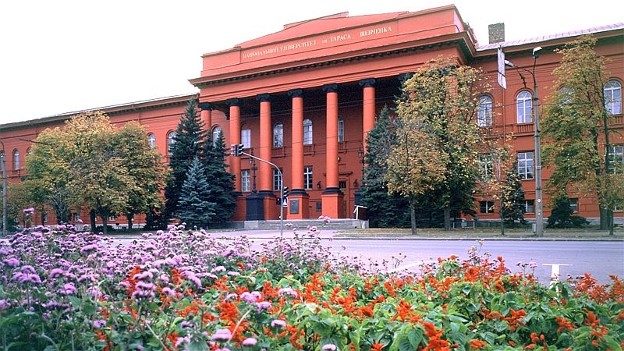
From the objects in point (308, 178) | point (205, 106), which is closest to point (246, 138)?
point (205, 106)

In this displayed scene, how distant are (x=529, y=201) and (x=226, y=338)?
136 ft

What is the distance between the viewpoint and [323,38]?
4491cm

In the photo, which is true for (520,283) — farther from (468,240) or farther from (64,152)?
(64,152)

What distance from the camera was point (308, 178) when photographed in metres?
50.2

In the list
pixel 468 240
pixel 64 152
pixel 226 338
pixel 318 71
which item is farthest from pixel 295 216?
pixel 226 338

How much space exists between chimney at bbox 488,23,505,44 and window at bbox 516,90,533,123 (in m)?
9.24

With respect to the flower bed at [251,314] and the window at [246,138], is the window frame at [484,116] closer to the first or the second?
the window at [246,138]

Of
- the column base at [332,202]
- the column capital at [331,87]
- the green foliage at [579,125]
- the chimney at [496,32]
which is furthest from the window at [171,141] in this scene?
the green foliage at [579,125]

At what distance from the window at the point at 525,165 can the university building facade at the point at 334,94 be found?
9 centimetres

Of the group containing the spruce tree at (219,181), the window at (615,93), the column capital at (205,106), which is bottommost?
the spruce tree at (219,181)

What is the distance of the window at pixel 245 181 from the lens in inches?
2048

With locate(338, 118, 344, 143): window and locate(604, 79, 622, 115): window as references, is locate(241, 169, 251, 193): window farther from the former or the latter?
locate(604, 79, 622, 115): window

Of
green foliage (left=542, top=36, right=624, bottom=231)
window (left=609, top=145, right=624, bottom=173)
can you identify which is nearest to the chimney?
green foliage (left=542, top=36, right=624, bottom=231)

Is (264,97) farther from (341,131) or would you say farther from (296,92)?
(341,131)
